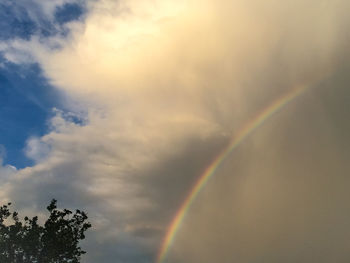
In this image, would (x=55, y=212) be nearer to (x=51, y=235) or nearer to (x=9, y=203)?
(x=51, y=235)

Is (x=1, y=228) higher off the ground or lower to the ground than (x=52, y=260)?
higher

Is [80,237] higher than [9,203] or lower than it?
lower

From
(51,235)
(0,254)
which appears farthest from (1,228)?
(51,235)

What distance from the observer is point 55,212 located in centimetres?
5959

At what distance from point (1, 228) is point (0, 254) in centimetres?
436

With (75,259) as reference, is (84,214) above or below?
above

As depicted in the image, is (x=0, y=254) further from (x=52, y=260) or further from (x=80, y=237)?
(x=80, y=237)

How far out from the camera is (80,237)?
2377 inches

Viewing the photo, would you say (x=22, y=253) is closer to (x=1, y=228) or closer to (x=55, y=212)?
(x=1, y=228)

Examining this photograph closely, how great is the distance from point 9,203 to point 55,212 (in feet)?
26.0

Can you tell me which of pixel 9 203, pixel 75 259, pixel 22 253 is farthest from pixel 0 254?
pixel 75 259

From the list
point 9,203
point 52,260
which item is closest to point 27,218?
point 9,203

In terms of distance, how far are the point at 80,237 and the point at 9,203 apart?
517 inches

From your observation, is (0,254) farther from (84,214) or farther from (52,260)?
(84,214)
